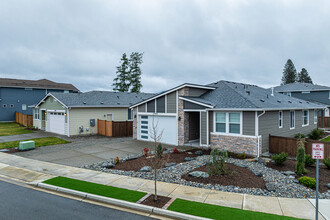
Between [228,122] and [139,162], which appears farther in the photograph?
[228,122]

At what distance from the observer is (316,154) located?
18.9 feet

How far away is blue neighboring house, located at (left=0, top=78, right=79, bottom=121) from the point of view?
3703 centimetres

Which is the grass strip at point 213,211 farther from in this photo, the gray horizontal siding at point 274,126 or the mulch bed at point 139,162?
the gray horizontal siding at point 274,126

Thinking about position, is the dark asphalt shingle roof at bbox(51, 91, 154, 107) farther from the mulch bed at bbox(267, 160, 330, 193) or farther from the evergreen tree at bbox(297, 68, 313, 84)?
the evergreen tree at bbox(297, 68, 313, 84)

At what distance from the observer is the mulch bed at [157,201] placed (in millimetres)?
6820

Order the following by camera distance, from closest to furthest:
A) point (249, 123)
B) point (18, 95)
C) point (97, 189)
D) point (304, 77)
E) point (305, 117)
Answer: point (97, 189), point (249, 123), point (305, 117), point (18, 95), point (304, 77)

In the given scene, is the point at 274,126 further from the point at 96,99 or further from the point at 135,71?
the point at 135,71

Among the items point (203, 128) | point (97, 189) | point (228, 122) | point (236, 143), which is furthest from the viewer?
point (203, 128)

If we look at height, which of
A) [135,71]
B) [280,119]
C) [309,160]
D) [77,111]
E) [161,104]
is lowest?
[309,160]

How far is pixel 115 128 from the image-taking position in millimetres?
23000

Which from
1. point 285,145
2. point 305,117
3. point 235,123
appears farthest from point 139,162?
point 305,117

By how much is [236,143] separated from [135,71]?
48.5 m

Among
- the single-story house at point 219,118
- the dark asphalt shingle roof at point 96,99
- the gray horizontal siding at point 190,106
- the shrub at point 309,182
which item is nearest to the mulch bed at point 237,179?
the shrub at point 309,182

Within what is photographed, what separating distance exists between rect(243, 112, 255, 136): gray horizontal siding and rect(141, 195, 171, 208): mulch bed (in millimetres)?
8312
